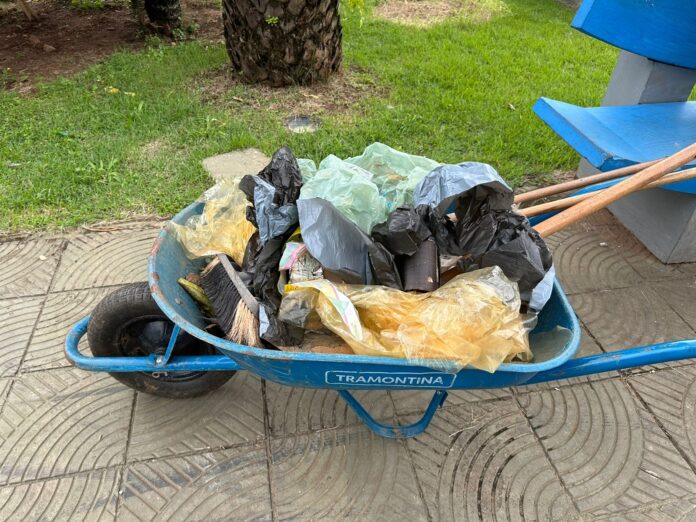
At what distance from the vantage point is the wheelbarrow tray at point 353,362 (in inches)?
58.7

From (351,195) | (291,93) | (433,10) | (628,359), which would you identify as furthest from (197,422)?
(433,10)

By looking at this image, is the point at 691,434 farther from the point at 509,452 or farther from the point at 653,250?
the point at 653,250

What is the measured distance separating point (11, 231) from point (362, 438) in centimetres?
258

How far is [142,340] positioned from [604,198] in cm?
188

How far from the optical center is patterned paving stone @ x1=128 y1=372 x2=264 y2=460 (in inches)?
86.1

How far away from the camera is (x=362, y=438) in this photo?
2.25 metres

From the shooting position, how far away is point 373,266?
1.73 metres

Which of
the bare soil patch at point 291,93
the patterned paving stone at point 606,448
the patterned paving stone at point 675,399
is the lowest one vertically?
the patterned paving stone at point 606,448

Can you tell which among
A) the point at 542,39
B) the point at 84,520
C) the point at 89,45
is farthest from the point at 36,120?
the point at 542,39

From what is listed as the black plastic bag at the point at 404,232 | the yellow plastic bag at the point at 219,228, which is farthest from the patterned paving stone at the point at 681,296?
the yellow plastic bag at the point at 219,228

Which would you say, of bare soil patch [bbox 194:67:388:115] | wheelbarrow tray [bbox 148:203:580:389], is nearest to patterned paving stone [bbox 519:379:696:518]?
wheelbarrow tray [bbox 148:203:580:389]

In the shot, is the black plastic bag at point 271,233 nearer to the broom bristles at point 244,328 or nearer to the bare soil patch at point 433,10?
the broom bristles at point 244,328

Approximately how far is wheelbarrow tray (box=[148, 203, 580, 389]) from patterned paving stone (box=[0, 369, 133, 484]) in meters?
0.78

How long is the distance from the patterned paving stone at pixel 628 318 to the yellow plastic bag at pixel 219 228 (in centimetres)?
197
